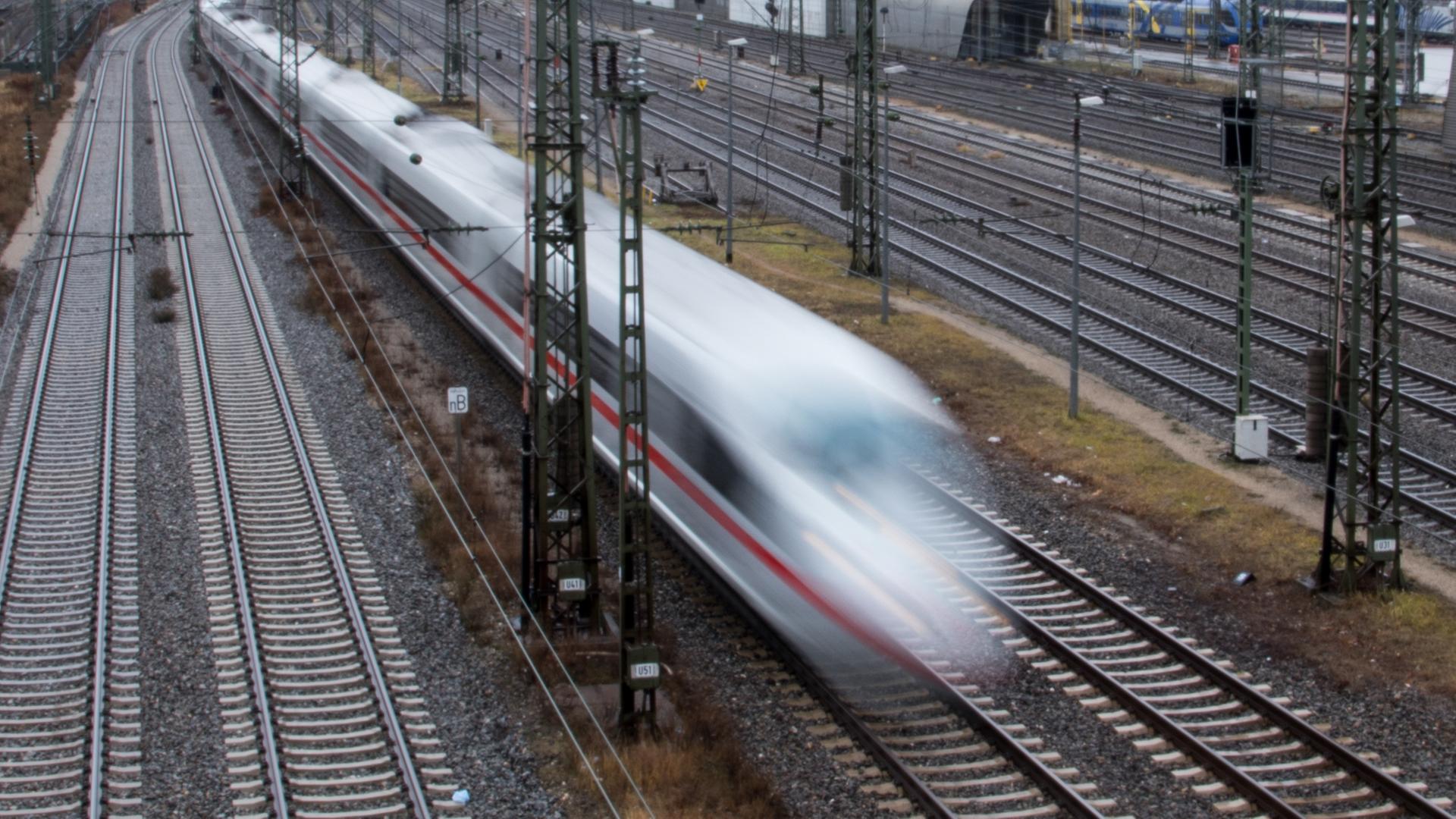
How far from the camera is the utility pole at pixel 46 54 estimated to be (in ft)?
165

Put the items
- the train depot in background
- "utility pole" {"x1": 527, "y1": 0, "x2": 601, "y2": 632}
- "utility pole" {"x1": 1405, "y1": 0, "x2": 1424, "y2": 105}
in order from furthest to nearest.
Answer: the train depot in background < "utility pole" {"x1": 1405, "y1": 0, "x2": 1424, "y2": 105} < "utility pole" {"x1": 527, "y1": 0, "x2": 601, "y2": 632}

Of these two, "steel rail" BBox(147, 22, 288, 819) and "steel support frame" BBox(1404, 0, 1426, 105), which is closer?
"steel rail" BBox(147, 22, 288, 819)

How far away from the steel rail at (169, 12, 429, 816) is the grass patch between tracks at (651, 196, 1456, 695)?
25.1 feet

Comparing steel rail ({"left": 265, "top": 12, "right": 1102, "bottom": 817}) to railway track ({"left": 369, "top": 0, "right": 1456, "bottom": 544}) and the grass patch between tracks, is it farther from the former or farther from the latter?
railway track ({"left": 369, "top": 0, "right": 1456, "bottom": 544})

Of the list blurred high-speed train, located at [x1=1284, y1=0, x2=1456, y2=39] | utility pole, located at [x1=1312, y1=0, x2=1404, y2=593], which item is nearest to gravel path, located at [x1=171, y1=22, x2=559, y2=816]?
utility pole, located at [x1=1312, y1=0, x2=1404, y2=593]

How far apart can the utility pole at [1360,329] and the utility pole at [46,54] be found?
46599 mm

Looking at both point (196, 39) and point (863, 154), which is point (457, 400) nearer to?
point (863, 154)

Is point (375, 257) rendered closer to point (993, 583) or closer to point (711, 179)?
point (711, 179)

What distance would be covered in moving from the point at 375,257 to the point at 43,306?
616 centimetres

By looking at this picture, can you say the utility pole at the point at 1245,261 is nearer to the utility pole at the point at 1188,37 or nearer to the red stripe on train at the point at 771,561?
the red stripe on train at the point at 771,561

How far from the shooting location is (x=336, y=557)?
1562 centimetres

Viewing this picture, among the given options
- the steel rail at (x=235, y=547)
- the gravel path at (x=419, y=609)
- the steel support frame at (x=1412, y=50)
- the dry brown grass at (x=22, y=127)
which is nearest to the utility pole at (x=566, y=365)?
the gravel path at (x=419, y=609)

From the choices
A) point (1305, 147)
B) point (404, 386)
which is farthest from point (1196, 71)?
point (404, 386)

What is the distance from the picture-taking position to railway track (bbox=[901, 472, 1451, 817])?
10.9m
